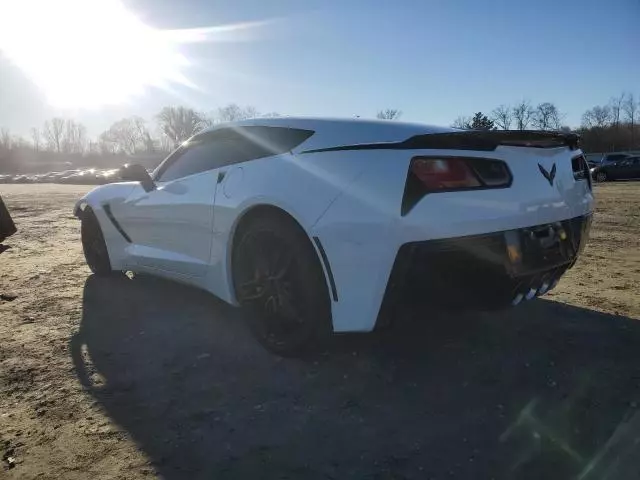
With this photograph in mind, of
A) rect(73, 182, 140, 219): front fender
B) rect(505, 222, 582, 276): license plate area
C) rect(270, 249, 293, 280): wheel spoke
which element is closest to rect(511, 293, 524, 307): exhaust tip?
rect(505, 222, 582, 276): license plate area

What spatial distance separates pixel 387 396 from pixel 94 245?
12.2 feet

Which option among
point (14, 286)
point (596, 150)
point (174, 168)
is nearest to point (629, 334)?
point (174, 168)

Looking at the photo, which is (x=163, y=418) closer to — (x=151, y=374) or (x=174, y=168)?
(x=151, y=374)

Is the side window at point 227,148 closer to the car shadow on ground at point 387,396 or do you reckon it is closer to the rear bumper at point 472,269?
the rear bumper at point 472,269

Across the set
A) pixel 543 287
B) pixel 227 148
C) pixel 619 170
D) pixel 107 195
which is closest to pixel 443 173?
pixel 543 287

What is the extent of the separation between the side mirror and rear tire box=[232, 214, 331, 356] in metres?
1.50

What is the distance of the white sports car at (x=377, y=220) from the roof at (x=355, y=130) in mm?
10

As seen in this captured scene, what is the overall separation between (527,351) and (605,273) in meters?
2.41

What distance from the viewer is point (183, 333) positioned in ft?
11.0

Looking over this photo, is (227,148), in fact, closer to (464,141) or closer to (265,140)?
(265,140)

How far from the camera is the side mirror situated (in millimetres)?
4190

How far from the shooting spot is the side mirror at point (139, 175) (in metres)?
4.19

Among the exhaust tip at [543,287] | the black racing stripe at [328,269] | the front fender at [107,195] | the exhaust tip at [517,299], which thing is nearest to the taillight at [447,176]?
the black racing stripe at [328,269]

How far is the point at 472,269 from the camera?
2.32 meters
